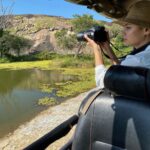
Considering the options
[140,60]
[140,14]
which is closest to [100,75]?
[140,60]

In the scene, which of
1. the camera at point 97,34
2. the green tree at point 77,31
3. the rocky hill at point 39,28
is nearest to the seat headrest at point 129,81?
the camera at point 97,34

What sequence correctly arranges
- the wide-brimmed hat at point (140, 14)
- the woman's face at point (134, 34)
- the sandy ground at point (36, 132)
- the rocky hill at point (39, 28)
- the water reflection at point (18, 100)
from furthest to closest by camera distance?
the rocky hill at point (39, 28) < the water reflection at point (18, 100) < the sandy ground at point (36, 132) < the woman's face at point (134, 34) < the wide-brimmed hat at point (140, 14)

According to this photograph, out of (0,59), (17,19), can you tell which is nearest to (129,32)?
(0,59)

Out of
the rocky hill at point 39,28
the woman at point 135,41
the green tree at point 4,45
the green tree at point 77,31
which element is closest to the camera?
the woman at point 135,41

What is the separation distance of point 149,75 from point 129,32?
536mm

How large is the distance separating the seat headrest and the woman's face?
0.41 meters

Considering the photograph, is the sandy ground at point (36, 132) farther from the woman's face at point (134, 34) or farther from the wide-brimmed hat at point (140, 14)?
the wide-brimmed hat at point (140, 14)

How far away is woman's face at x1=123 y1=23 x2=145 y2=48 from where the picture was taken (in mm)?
2031

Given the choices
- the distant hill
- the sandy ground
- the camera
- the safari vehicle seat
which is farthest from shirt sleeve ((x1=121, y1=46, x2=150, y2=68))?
the distant hill

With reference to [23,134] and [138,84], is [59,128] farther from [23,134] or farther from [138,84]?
[23,134]

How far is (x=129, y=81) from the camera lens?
1.60 m

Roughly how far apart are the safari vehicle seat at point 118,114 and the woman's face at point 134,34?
13.8 inches

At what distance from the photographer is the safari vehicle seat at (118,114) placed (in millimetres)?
1615

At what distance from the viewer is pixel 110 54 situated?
90.9 inches
